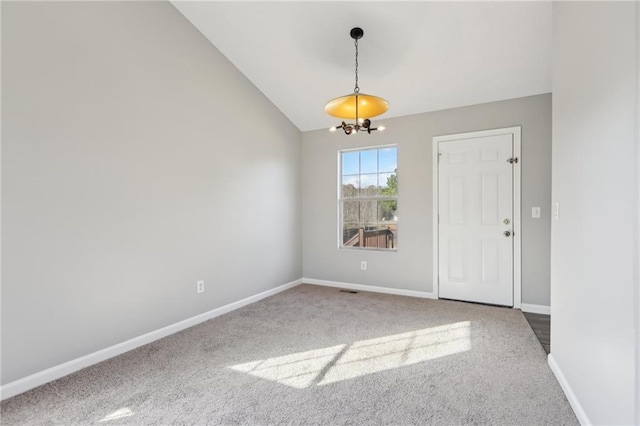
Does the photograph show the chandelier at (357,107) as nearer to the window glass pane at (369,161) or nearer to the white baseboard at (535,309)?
the window glass pane at (369,161)

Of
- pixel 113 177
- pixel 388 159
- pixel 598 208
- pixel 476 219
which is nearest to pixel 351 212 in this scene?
pixel 388 159

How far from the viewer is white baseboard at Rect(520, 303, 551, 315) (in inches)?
134

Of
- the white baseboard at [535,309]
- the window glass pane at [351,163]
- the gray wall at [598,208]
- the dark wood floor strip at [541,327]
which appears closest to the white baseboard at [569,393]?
the gray wall at [598,208]

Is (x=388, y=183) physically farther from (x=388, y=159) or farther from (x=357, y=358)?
(x=357, y=358)

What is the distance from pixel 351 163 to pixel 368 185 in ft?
1.38

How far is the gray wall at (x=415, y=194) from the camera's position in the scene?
3439mm

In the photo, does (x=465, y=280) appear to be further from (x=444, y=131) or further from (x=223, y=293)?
(x=223, y=293)

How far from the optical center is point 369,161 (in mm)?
4473

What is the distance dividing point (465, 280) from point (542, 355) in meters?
1.46

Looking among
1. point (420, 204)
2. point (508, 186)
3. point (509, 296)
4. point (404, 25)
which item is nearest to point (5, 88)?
point (404, 25)

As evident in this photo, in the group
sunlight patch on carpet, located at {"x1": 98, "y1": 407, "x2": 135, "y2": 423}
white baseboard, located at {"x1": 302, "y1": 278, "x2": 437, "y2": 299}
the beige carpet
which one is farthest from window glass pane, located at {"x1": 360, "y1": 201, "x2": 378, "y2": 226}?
sunlight patch on carpet, located at {"x1": 98, "y1": 407, "x2": 135, "y2": 423}

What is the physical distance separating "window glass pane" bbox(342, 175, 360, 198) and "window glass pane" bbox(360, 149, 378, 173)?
0.55ft

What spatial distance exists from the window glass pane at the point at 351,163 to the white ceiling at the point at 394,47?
3.16ft

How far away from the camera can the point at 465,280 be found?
3.81 meters
